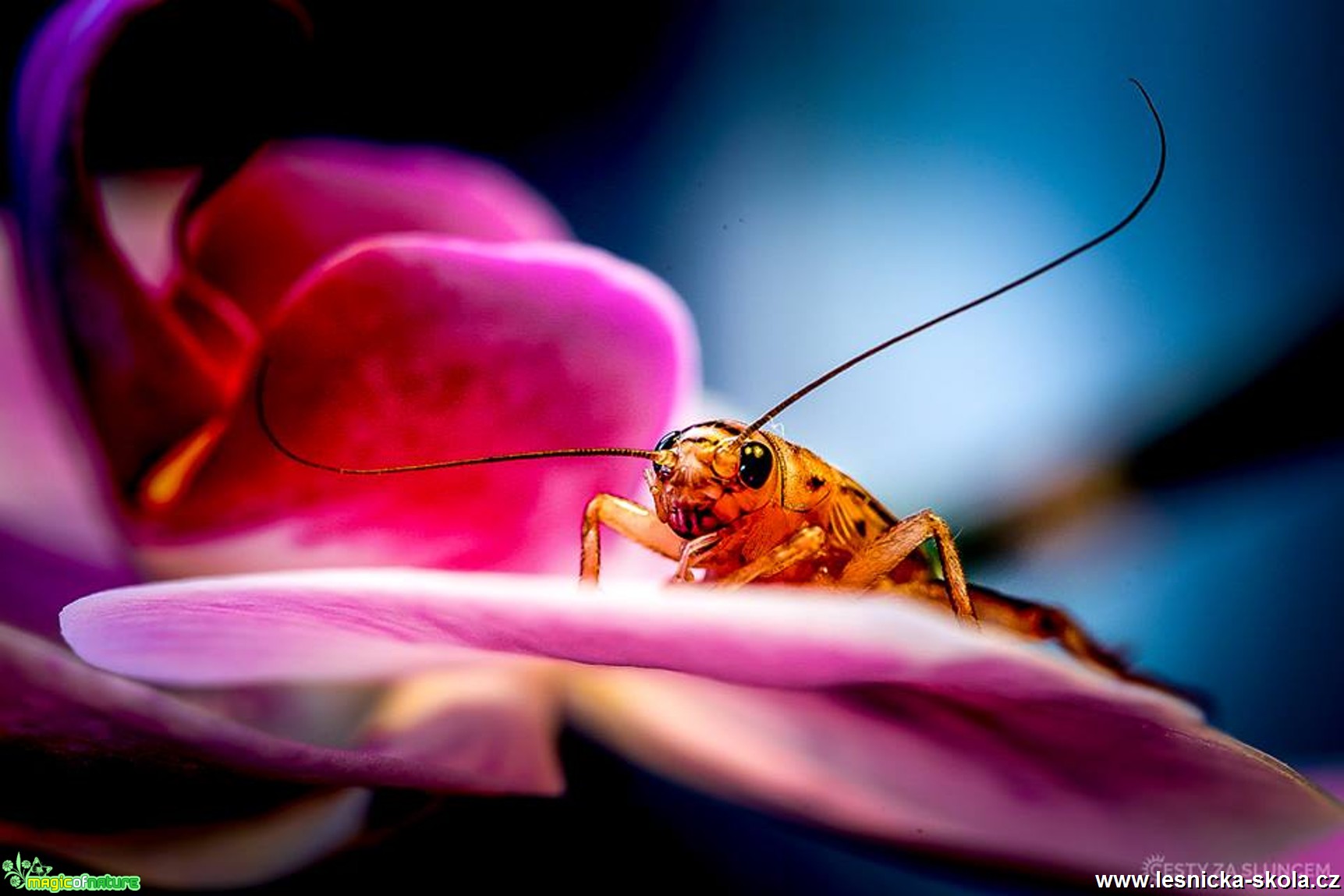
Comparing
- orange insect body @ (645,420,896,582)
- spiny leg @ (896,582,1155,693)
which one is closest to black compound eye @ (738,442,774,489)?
orange insect body @ (645,420,896,582)

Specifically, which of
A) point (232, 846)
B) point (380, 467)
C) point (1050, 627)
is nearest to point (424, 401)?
point (380, 467)

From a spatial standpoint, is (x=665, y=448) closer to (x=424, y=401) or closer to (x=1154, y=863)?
(x=424, y=401)

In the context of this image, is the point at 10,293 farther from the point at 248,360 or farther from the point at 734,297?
the point at 734,297

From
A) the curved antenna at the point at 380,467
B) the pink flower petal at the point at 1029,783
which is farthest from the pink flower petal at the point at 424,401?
the pink flower petal at the point at 1029,783

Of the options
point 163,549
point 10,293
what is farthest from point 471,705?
point 10,293

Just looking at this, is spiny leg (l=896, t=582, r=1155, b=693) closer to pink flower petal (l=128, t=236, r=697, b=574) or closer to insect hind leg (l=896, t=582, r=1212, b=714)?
insect hind leg (l=896, t=582, r=1212, b=714)

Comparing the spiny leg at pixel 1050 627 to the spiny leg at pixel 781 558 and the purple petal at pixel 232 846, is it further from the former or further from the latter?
the purple petal at pixel 232 846
